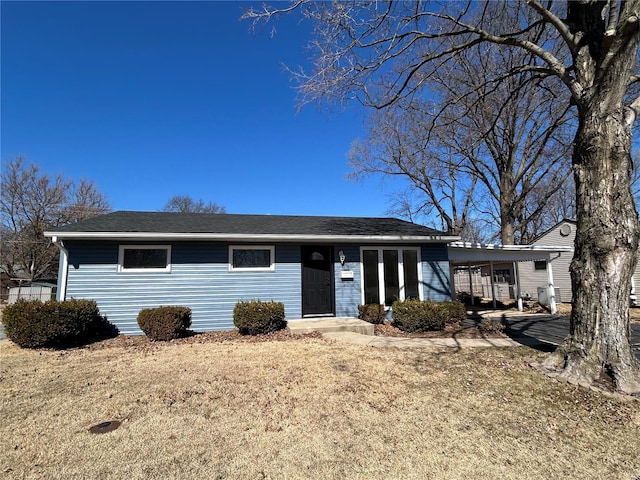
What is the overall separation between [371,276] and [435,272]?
203 cm

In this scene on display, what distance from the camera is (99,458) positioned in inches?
115

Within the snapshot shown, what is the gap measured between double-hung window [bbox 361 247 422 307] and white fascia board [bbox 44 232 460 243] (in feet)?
1.43

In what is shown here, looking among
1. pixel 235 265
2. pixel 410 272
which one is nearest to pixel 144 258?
pixel 235 265

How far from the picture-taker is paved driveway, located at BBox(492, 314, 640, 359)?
23.8 feet

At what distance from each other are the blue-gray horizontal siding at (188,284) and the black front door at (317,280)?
0.82 feet

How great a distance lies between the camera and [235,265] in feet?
31.4

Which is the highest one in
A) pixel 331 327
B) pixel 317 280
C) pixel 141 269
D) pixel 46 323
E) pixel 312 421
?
pixel 141 269

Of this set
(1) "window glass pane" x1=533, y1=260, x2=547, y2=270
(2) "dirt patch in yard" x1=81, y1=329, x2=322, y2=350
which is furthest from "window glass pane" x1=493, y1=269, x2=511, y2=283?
(2) "dirt patch in yard" x1=81, y1=329, x2=322, y2=350

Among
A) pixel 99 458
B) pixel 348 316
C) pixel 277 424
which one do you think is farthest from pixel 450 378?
pixel 348 316

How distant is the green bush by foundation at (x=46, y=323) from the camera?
691 cm

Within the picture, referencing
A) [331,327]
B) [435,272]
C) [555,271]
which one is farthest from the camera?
[555,271]

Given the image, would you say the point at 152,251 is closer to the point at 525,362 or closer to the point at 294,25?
the point at 294,25

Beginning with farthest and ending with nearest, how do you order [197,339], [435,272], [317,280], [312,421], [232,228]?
[435,272] → [317,280] → [232,228] → [197,339] → [312,421]

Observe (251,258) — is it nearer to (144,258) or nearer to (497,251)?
(144,258)
